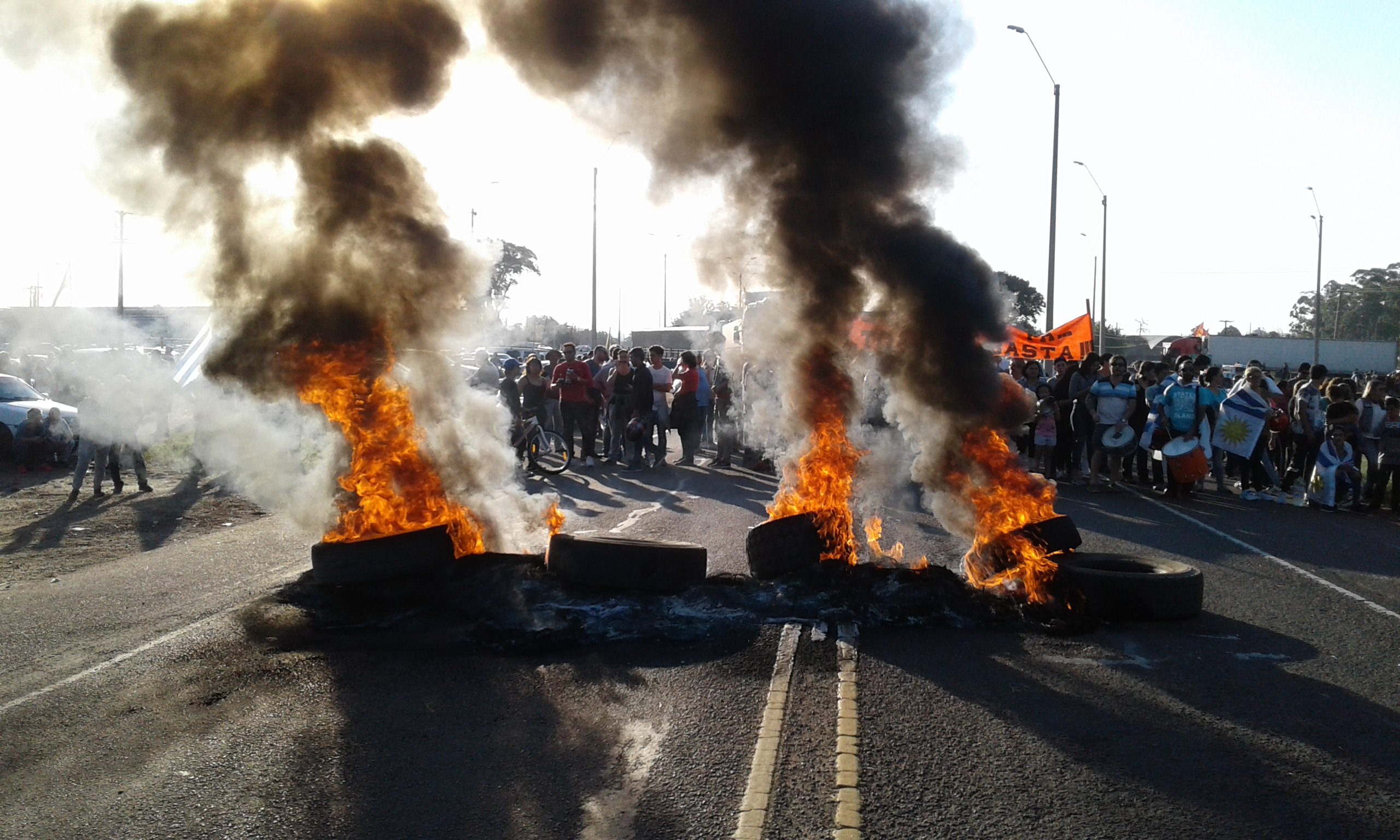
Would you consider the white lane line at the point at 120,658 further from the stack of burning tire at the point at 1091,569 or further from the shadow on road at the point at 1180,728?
the shadow on road at the point at 1180,728

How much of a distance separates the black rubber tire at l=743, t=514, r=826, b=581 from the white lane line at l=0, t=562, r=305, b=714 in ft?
12.0

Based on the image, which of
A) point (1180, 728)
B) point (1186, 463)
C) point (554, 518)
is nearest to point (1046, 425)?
point (1186, 463)

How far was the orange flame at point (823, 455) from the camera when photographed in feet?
25.7

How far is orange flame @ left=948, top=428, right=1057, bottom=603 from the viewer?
6.93 m

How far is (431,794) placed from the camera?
3.90m

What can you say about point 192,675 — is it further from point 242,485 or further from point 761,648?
point 242,485

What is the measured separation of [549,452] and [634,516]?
5.31 meters

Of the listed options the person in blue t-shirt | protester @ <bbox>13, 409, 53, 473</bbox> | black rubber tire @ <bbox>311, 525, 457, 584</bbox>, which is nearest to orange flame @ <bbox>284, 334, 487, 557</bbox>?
black rubber tire @ <bbox>311, 525, 457, 584</bbox>

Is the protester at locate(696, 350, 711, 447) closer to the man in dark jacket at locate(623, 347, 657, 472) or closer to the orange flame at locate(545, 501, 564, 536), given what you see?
the man in dark jacket at locate(623, 347, 657, 472)

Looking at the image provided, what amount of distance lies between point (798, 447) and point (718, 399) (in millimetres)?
10318

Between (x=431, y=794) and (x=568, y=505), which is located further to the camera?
(x=568, y=505)

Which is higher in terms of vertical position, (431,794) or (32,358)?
(32,358)

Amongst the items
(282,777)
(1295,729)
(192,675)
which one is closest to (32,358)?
(192,675)

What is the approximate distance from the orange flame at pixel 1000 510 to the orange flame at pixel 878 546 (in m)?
0.45
